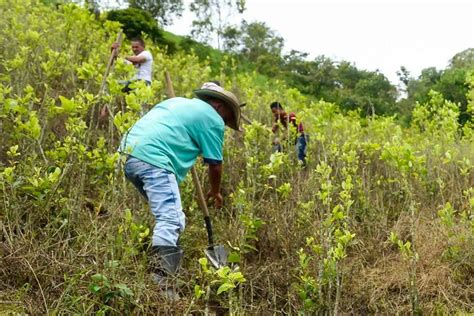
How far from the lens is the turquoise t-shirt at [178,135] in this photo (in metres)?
3.08

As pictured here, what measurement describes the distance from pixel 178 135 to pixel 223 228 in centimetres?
112

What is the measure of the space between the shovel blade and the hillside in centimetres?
13

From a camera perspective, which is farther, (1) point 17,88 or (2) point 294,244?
(1) point 17,88

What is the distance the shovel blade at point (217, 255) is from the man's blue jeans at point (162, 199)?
1.59ft

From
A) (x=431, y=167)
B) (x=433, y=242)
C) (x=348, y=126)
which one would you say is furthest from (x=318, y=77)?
(x=433, y=242)

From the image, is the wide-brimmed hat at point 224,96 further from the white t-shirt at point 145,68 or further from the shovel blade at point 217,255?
the white t-shirt at point 145,68

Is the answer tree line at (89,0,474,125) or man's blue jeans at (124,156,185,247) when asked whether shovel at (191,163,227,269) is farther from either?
tree line at (89,0,474,125)

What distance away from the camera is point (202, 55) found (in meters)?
18.9

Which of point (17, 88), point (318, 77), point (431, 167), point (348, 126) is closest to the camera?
point (17, 88)

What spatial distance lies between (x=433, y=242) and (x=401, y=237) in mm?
408

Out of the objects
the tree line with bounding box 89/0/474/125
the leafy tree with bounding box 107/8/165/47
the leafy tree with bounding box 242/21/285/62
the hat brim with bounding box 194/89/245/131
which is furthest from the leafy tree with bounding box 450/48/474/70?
the hat brim with bounding box 194/89/245/131

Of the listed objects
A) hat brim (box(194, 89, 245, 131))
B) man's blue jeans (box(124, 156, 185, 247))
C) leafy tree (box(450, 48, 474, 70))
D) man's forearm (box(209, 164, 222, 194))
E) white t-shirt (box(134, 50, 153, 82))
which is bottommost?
man's blue jeans (box(124, 156, 185, 247))

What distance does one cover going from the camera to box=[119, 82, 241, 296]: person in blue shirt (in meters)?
2.98

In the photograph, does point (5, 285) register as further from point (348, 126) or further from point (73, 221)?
point (348, 126)
